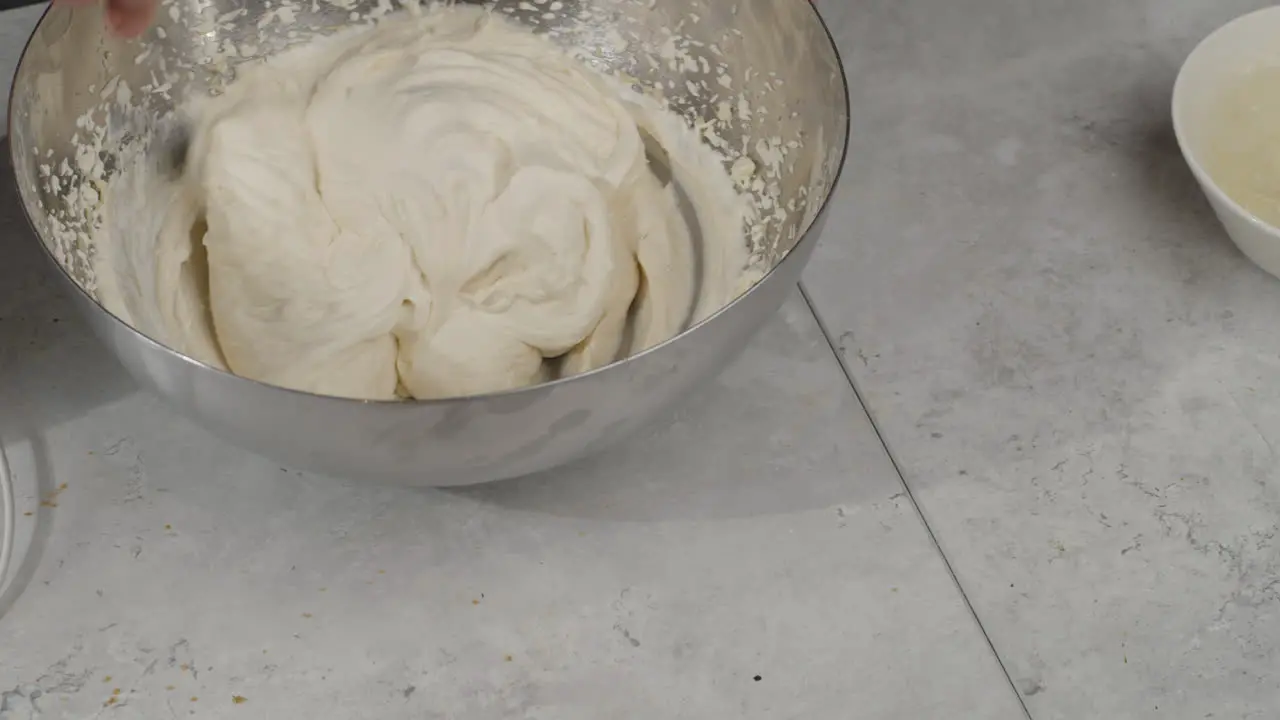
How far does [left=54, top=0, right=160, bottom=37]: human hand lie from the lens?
2.50 ft

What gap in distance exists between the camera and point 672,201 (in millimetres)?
896

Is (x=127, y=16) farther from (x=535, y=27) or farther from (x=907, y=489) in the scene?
(x=907, y=489)

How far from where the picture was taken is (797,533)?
0.77 meters

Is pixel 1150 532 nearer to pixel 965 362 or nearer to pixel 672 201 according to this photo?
pixel 965 362

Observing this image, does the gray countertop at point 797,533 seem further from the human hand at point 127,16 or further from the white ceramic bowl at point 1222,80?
the human hand at point 127,16

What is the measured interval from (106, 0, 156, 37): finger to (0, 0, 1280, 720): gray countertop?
0.21 m

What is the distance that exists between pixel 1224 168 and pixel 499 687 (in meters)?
0.73

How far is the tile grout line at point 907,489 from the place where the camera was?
73cm

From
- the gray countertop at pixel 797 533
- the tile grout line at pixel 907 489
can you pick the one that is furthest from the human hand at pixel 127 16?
the tile grout line at pixel 907 489

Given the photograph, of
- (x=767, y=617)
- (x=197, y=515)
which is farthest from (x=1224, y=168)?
A: (x=197, y=515)

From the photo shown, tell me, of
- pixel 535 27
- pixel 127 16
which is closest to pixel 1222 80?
pixel 535 27

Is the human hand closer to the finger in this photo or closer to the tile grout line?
the finger

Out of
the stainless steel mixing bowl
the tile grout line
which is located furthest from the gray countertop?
the stainless steel mixing bowl

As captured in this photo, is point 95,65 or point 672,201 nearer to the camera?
point 95,65
